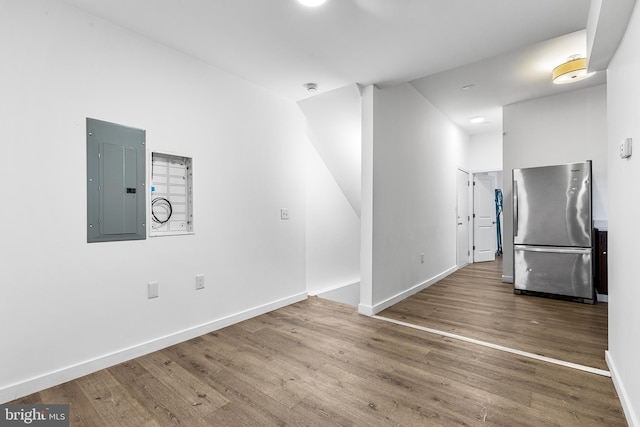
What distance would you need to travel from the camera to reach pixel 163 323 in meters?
2.60

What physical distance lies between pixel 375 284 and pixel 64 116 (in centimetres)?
298

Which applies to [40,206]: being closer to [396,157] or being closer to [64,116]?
[64,116]

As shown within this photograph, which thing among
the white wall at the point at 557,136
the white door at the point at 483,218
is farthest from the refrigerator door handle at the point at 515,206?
the white door at the point at 483,218

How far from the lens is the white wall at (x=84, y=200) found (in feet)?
6.24

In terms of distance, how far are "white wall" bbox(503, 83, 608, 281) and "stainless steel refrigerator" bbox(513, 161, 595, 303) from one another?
1.76 ft

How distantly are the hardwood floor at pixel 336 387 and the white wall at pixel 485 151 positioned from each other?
14.7 feet

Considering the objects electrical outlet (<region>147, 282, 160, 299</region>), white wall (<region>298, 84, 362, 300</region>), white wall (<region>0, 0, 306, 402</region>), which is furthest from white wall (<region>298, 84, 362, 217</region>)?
electrical outlet (<region>147, 282, 160, 299</region>)

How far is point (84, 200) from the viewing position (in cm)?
216

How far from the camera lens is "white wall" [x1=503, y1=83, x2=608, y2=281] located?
164 inches

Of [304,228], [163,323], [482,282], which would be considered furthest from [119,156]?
[482,282]

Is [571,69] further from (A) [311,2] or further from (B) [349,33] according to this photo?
(A) [311,2]

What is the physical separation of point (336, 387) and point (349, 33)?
2472 millimetres

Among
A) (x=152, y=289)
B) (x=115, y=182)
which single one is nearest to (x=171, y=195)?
(x=115, y=182)

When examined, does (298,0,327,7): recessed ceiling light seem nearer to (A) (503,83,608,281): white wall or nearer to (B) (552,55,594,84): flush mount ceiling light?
(B) (552,55,594,84): flush mount ceiling light
